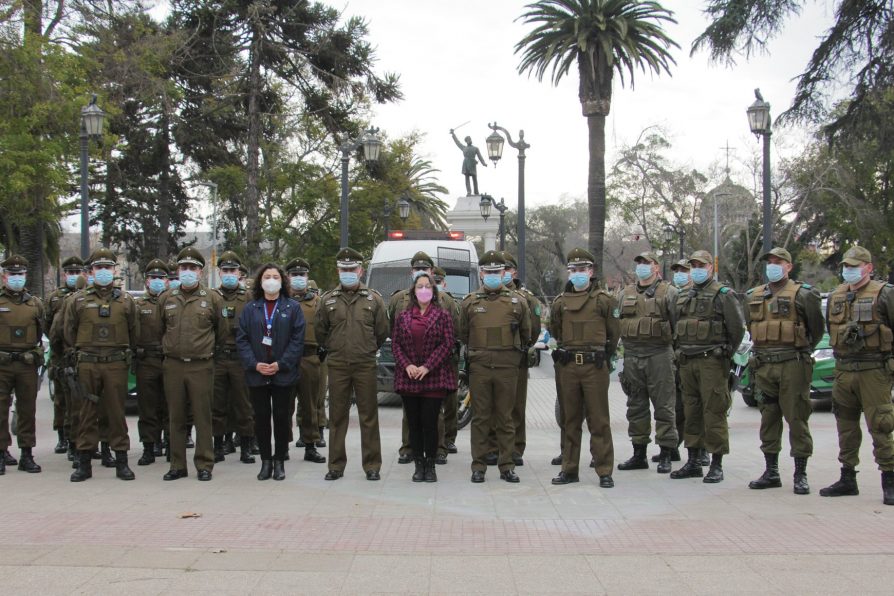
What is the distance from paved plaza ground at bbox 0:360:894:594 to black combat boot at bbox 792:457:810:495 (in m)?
0.14

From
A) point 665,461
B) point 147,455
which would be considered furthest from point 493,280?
point 147,455

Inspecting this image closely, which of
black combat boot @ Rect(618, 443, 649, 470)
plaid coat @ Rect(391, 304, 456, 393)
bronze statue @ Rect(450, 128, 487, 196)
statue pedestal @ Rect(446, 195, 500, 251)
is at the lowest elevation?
black combat boot @ Rect(618, 443, 649, 470)

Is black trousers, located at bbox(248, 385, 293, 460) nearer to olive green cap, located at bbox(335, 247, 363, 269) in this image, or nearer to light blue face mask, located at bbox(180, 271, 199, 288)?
light blue face mask, located at bbox(180, 271, 199, 288)

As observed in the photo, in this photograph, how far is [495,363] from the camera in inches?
339

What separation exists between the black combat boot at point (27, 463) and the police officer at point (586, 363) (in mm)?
5391

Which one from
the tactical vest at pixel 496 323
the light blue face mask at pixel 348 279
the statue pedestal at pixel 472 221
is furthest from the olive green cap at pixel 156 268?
the statue pedestal at pixel 472 221

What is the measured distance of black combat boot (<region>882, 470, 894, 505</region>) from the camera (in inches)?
293

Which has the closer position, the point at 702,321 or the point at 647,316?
the point at 702,321

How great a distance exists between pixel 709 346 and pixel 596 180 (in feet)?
54.6

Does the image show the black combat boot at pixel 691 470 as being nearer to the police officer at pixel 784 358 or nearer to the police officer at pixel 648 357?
the police officer at pixel 648 357

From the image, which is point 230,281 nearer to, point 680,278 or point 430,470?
point 430,470

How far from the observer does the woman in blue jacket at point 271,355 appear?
8672 mm

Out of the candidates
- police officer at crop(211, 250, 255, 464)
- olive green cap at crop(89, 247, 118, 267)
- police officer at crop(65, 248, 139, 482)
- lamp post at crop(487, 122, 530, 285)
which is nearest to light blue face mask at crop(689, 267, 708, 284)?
police officer at crop(211, 250, 255, 464)

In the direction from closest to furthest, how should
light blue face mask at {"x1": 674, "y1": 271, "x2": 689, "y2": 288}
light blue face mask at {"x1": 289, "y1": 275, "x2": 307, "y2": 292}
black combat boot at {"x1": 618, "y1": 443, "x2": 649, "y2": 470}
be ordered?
black combat boot at {"x1": 618, "y1": 443, "x2": 649, "y2": 470} < light blue face mask at {"x1": 674, "y1": 271, "x2": 689, "y2": 288} < light blue face mask at {"x1": 289, "y1": 275, "x2": 307, "y2": 292}
